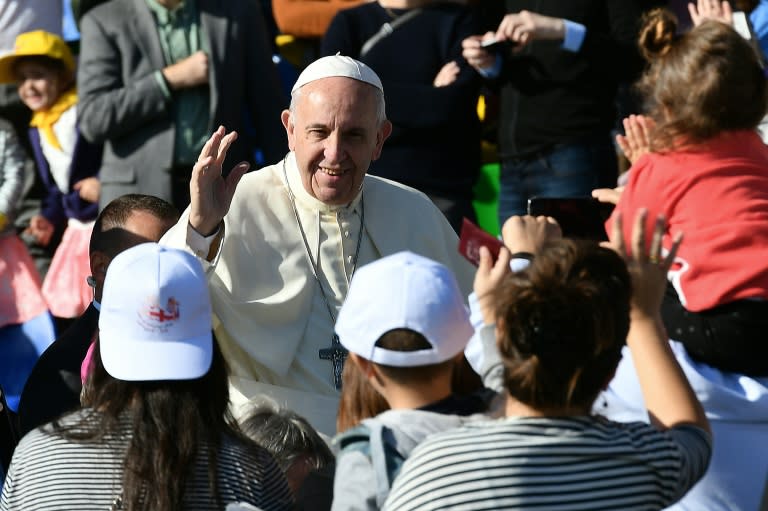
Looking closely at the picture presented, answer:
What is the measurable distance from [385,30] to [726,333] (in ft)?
10.6

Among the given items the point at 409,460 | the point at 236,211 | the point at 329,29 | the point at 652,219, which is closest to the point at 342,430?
the point at 409,460

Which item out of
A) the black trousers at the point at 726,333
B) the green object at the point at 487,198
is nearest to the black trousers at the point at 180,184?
the green object at the point at 487,198

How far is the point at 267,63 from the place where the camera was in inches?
289

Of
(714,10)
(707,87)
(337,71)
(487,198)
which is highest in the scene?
(707,87)

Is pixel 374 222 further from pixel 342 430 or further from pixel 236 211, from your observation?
pixel 342 430

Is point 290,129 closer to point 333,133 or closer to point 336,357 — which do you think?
point 333,133

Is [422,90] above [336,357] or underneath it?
above

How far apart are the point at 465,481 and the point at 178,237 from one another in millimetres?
1997

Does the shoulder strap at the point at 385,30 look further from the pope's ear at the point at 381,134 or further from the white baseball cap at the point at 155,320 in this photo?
the white baseball cap at the point at 155,320

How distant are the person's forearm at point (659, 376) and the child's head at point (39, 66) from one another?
17.3 ft

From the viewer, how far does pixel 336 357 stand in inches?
198

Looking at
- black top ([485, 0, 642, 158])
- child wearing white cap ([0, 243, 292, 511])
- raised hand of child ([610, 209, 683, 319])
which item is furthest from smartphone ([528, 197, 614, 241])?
black top ([485, 0, 642, 158])

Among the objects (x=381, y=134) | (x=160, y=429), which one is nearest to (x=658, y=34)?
(x=381, y=134)

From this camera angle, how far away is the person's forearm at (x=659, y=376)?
326cm
